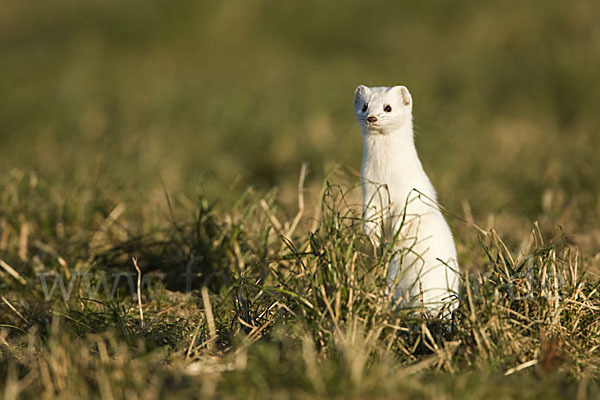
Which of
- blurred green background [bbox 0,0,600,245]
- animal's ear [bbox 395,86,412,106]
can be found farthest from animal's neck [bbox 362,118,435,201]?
blurred green background [bbox 0,0,600,245]

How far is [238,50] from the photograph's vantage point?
38.4 ft

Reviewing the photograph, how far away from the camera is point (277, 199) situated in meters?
4.27

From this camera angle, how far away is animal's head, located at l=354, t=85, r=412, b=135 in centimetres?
320

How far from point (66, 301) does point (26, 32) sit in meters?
10.4

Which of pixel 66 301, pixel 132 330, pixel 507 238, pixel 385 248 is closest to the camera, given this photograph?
pixel 385 248

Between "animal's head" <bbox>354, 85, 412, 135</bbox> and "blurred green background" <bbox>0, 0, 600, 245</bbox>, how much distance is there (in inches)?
25.1

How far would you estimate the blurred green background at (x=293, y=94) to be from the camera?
19.2ft

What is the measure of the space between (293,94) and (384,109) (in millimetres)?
5594

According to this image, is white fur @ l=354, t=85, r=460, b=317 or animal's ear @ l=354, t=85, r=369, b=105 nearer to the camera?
white fur @ l=354, t=85, r=460, b=317

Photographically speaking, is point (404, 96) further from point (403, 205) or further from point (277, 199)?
point (277, 199)

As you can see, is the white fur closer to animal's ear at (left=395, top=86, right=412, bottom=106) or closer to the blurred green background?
animal's ear at (left=395, top=86, right=412, bottom=106)

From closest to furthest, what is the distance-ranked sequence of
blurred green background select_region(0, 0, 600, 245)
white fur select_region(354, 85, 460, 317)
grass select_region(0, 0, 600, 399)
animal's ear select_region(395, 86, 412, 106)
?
grass select_region(0, 0, 600, 399)
white fur select_region(354, 85, 460, 317)
animal's ear select_region(395, 86, 412, 106)
blurred green background select_region(0, 0, 600, 245)

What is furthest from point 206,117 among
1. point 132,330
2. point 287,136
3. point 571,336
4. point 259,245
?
point 571,336

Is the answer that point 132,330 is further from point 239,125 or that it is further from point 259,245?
point 239,125
